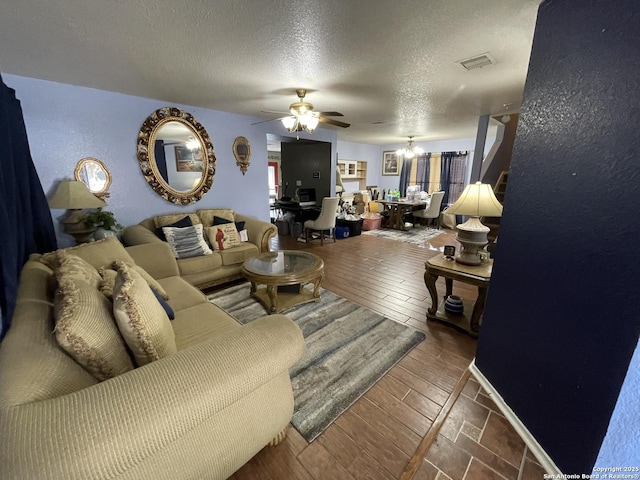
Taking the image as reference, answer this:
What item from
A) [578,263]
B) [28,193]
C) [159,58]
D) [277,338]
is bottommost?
[277,338]

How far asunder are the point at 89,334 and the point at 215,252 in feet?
7.23

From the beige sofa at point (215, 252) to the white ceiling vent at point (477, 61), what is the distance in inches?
103

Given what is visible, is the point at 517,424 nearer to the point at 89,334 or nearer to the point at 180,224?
the point at 89,334

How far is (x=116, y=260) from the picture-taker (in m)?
1.80

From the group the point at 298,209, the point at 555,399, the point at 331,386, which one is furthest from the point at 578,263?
the point at 298,209

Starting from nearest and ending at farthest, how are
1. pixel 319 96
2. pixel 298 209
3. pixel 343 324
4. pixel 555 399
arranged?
1. pixel 555 399
2. pixel 343 324
3. pixel 319 96
4. pixel 298 209

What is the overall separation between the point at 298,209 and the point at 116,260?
155 inches

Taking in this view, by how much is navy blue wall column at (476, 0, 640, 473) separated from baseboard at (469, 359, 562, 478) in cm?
3

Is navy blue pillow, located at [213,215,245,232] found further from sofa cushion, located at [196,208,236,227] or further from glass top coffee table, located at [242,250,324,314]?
glass top coffee table, located at [242,250,324,314]

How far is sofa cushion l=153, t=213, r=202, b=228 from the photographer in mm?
3119

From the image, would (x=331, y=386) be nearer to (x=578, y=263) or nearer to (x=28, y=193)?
(x=578, y=263)

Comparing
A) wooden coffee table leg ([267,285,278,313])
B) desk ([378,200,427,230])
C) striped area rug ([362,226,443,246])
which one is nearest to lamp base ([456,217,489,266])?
wooden coffee table leg ([267,285,278,313])

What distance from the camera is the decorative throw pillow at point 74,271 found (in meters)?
1.18

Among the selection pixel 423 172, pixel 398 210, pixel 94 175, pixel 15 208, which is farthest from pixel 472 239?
pixel 423 172
